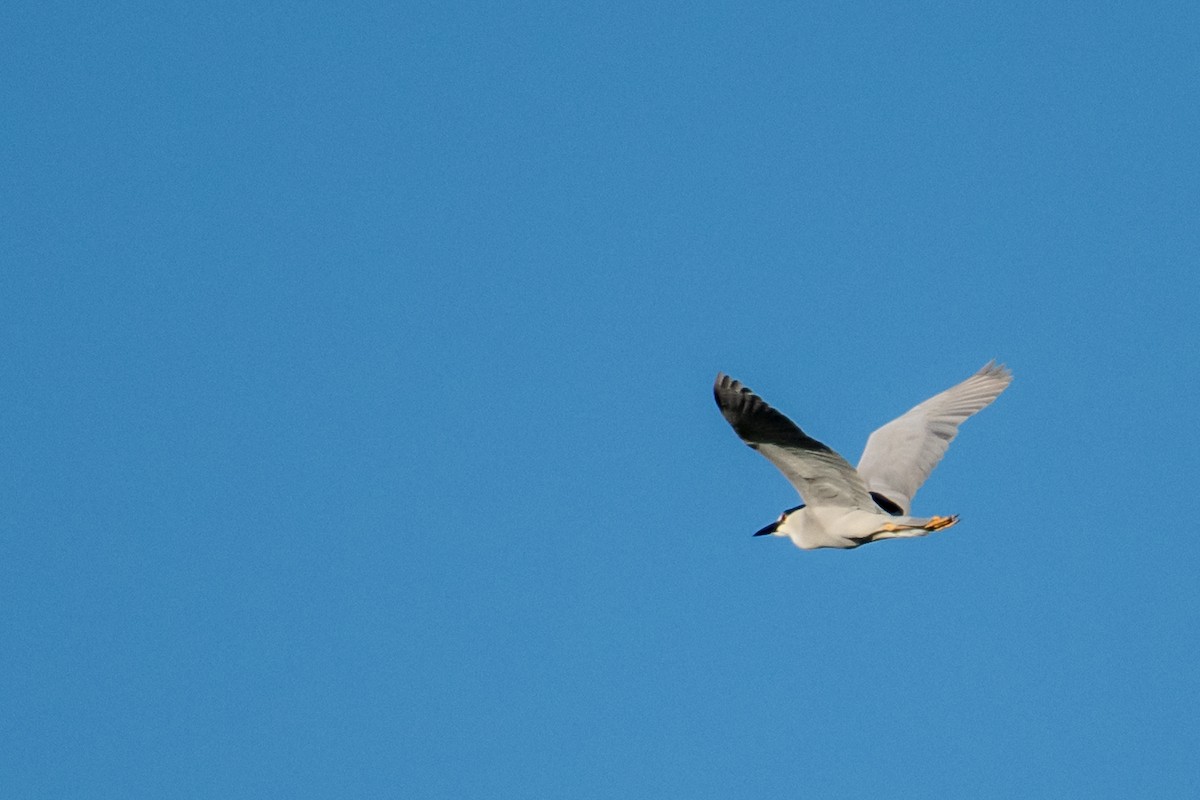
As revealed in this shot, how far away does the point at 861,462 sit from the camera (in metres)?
18.3

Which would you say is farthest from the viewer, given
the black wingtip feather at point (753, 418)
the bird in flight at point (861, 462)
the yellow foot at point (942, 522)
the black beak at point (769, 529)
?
the black beak at point (769, 529)

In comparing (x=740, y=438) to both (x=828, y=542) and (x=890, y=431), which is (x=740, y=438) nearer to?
(x=828, y=542)

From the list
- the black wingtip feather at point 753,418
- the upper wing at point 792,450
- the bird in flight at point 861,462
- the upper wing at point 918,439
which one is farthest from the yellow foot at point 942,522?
the upper wing at point 918,439

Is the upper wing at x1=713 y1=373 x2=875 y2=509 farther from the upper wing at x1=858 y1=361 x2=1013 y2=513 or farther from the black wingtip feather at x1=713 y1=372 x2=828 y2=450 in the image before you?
the upper wing at x1=858 y1=361 x2=1013 y2=513

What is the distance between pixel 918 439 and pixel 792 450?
478cm

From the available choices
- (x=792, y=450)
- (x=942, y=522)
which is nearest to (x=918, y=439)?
(x=942, y=522)

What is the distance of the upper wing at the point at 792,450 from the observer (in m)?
13.1

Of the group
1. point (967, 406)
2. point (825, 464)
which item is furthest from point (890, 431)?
point (825, 464)

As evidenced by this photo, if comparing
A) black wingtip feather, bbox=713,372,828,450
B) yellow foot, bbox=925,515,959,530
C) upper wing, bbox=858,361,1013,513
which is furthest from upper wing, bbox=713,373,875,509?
upper wing, bbox=858,361,1013,513

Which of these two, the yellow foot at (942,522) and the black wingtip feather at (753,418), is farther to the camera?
the yellow foot at (942,522)

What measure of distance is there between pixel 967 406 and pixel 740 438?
252 inches

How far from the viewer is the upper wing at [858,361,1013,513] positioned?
17844 millimetres

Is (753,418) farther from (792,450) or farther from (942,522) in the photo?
(942,522)

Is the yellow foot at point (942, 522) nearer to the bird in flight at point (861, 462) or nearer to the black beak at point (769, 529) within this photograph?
the bird in flight at point (861, 462)
